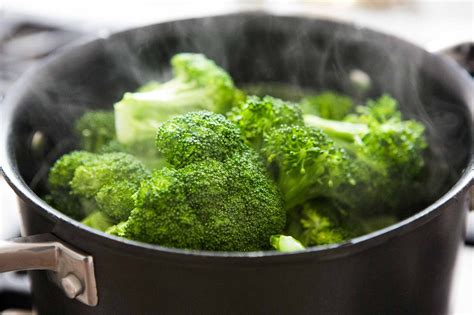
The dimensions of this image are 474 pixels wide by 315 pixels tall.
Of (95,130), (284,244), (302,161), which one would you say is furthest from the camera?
(95,130)

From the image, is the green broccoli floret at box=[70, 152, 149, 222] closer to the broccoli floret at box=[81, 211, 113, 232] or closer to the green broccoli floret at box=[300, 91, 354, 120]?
the broccoli floret at box=[81, 211, 113, 232]

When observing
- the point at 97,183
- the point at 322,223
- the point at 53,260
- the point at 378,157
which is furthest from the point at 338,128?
the point at 53,260

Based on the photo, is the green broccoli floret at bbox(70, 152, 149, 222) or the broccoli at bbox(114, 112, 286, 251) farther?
the green broccoli floret at bbox(70, 152, 149, 222)

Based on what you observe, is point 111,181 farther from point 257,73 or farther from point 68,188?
point 257,73

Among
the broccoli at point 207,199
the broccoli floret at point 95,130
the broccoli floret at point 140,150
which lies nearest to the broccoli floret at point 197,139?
the broccoli at point 207,199

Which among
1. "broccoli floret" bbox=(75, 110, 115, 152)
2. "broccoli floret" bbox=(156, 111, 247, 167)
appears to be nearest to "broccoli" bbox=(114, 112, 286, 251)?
"broccoli floret" bbox=(156, 111, 247, 167)

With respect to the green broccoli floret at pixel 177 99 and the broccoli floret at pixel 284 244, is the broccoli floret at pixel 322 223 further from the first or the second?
the green broccoli floret at pixel 177 99

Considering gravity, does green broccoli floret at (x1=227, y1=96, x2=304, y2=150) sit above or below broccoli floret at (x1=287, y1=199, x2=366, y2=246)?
above

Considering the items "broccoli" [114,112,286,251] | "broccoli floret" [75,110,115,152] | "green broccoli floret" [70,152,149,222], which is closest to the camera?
"broccoli" [114,112,286,251]
